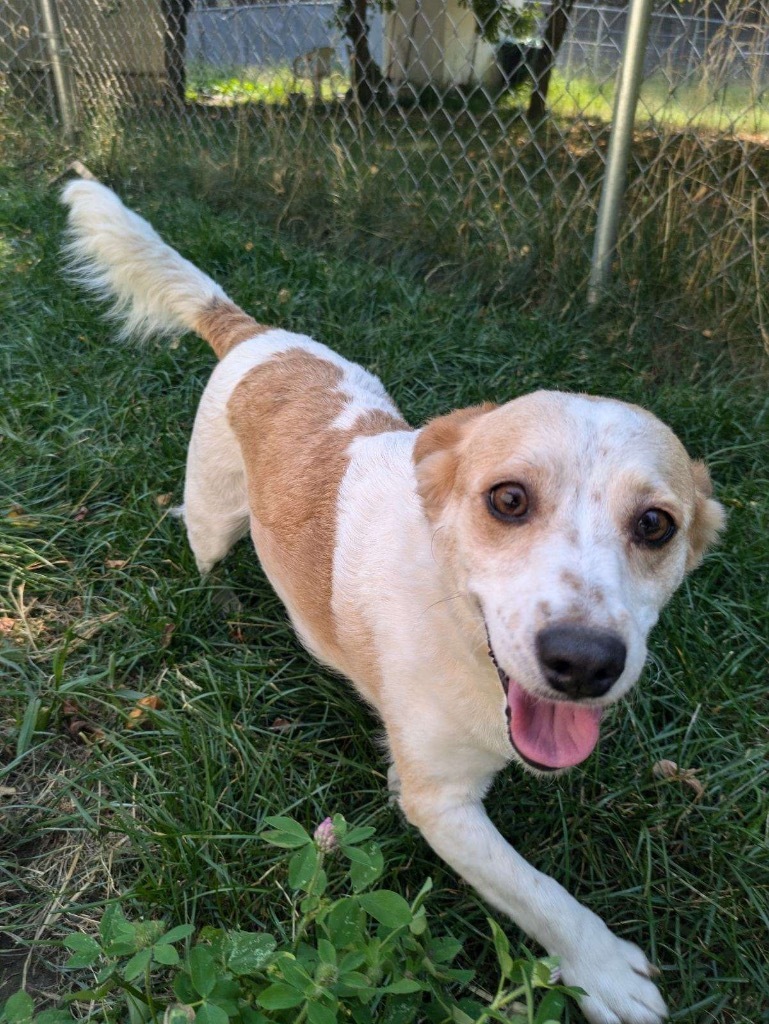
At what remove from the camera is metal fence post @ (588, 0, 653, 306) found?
12.9 ft

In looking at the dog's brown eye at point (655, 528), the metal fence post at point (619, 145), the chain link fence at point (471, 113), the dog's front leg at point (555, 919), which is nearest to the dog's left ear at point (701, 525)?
the dog's brown eye at point (655, 528)

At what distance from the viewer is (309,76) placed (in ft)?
19.7

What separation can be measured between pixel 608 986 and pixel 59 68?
349 inches

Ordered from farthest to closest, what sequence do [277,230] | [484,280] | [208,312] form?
[277,230], [484,280], [208,312]

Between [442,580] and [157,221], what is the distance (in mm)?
5039

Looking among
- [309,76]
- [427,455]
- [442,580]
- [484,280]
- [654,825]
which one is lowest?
[654,825]

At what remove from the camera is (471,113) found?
17.0 ft

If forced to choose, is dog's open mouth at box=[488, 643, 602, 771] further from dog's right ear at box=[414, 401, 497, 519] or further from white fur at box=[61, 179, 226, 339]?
white fur at box=[61, 179, 226, 339]

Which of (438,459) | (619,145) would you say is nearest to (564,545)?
(438,459)

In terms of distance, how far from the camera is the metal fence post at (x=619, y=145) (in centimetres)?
394

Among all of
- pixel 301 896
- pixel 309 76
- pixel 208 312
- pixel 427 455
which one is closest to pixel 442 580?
pixel 427 455

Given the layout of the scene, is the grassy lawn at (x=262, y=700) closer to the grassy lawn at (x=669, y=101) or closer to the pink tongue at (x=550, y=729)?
the pink tongue at (x=550, y=729)

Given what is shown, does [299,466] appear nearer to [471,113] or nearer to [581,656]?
[581,656]

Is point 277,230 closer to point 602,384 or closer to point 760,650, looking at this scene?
point 602,384
